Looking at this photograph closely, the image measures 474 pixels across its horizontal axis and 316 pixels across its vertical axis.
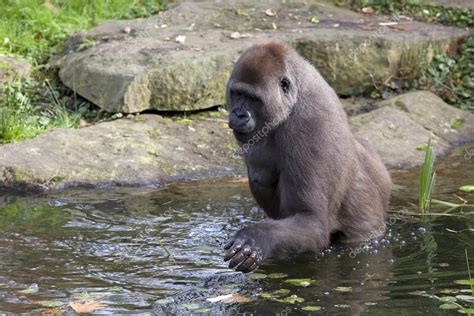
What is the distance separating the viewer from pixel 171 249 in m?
6.58

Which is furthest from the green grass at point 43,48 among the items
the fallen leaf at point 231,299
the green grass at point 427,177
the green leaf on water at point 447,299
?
A: the green leaf on water at point 447,299

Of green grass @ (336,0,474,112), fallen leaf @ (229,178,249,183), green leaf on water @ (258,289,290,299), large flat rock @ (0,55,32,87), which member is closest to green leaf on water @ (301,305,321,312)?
green leaf on water @ (258,289,290,299)

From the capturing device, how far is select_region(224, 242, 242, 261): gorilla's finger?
18.3 ft

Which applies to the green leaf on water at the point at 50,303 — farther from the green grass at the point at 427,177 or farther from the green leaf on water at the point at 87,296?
the green grass at the point at 427,177

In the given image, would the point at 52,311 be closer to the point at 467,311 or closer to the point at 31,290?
the point at 31,290

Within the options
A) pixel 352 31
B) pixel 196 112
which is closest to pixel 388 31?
pixel 352 31

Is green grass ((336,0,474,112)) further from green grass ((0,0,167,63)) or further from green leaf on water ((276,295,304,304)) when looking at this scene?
green leaf on water ((276,295,304,304))

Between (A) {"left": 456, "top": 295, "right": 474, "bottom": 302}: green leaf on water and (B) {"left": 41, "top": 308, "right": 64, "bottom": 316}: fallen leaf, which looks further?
(A) {"left": 456, "top": 295, "right": 474, "bottom": 302}: green leaf on water

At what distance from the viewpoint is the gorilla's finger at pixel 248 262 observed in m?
5.62

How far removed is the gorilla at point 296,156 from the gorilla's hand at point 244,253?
0.39ft

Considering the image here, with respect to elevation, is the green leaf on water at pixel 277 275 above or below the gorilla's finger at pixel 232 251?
below

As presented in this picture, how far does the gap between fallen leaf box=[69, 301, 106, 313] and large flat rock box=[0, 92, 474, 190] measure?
111 inches

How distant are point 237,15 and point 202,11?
43cm

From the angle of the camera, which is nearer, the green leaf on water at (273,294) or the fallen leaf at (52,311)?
the fallen leaf at (52,311)
